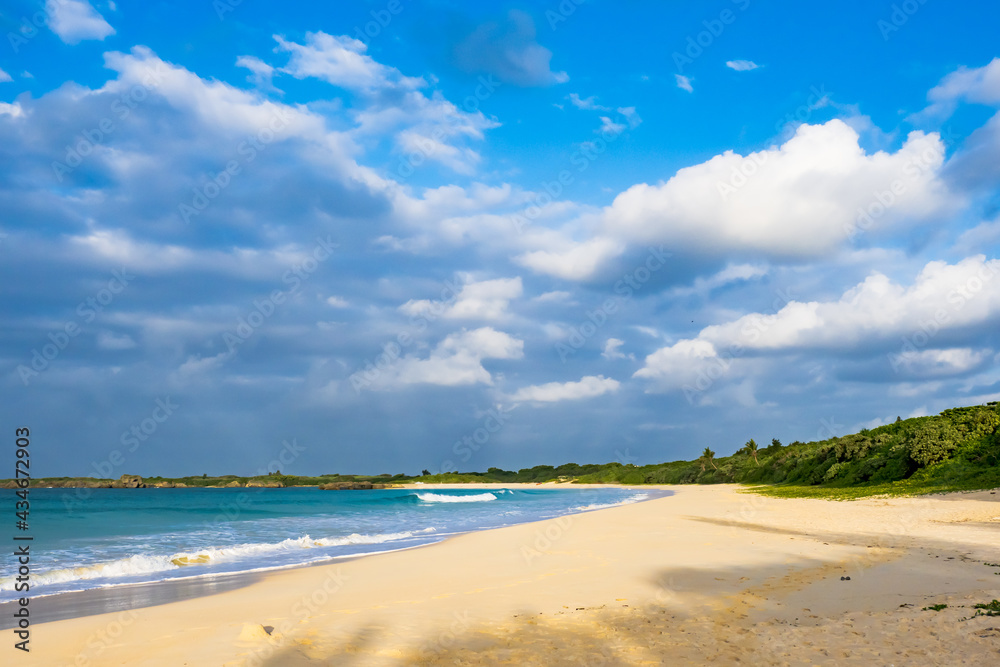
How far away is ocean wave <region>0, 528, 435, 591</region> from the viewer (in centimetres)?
1537

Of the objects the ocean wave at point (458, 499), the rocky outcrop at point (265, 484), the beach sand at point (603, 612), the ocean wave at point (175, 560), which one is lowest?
the rocky outcrop at point (265, 484)

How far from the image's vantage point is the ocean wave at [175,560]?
605 inches

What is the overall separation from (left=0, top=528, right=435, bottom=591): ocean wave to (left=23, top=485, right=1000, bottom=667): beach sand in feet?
15.8

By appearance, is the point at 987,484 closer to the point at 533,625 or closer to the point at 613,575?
the point at 613,575

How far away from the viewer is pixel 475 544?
20.0m

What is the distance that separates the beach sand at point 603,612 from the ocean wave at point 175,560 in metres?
4.82

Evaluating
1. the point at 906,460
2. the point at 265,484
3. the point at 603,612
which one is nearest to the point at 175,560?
the point at 603,612

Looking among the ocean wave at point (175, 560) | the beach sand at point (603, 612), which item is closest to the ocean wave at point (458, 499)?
Result: the ocean wave at point (175, 560)

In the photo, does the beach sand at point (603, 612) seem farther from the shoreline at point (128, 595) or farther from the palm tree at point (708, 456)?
the palm tree at point (708, 456)

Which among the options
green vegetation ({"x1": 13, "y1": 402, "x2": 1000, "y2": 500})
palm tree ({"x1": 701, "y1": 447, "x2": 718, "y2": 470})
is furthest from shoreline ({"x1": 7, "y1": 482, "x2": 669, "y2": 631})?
palm tree ({"x1": 701, "y1": 447, "x2": 718, "y2": 470})

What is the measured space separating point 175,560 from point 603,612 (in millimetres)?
15093

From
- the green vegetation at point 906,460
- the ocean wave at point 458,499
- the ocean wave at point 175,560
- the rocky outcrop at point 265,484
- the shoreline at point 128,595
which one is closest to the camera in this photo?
the shoreline at point 128,595

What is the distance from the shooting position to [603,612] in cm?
929

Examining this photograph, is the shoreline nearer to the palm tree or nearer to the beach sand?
the beach sand
